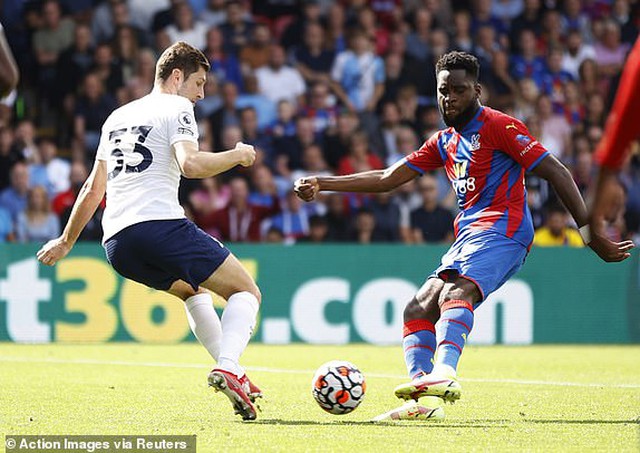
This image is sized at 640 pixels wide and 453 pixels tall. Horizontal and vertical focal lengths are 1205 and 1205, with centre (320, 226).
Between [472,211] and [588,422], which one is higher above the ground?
[472,211]

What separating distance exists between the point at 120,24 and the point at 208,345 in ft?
35.1

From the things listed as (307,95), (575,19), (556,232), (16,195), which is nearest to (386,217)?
(556,232)

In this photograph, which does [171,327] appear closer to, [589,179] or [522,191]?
[589,179]

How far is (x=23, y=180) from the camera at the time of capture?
15.4 meters

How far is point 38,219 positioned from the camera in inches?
601

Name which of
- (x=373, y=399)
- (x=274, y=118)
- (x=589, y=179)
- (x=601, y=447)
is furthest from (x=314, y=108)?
(x=601, y=447)

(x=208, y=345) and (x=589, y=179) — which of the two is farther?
(x=589, y=179)

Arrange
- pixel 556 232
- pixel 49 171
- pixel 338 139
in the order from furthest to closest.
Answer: pixel 338 139, pixel 556 232, pixel 49 171

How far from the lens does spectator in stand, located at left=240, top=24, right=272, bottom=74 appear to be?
17953 millimetres

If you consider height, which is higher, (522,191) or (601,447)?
(522,191)

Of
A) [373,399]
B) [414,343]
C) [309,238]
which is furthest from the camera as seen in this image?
[309,238]

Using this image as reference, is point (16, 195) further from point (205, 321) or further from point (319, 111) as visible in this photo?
point (205, 321)

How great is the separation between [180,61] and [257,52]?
10609 mm

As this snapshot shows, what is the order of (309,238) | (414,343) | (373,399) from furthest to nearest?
(309,238) → (373,399) → (414,343)
